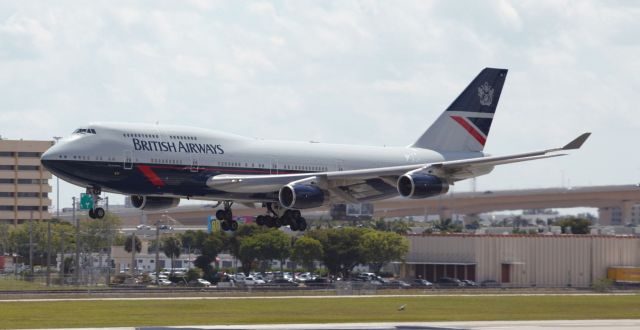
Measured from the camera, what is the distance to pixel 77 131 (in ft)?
242

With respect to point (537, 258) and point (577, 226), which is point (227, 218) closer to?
point (537, 258)

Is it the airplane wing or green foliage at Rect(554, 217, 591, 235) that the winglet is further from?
green foliage at Rect(554, 217, 591, 235)

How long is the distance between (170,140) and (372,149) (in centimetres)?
1574

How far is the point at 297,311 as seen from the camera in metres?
85.1

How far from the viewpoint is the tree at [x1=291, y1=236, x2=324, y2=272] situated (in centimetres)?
14812

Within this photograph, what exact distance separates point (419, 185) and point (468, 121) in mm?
14126

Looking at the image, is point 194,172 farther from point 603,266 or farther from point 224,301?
point 603,266

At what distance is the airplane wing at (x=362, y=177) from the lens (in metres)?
76.4

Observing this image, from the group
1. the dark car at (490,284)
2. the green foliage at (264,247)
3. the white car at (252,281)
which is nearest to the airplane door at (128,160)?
the white car at (252,281)

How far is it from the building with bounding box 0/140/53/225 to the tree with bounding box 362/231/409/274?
202ft

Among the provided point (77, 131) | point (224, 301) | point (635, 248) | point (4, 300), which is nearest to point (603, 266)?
point (635, 248)

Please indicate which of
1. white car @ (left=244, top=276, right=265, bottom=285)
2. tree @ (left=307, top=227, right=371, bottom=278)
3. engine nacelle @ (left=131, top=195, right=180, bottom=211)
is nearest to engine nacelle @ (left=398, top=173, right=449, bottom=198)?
engine nacelle @ (left=131, top=195, right=180, bottom=211)

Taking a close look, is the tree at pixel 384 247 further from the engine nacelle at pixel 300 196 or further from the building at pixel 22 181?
the engine nacelle at pixel 300 196

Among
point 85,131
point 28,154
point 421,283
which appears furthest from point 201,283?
point 28,154
